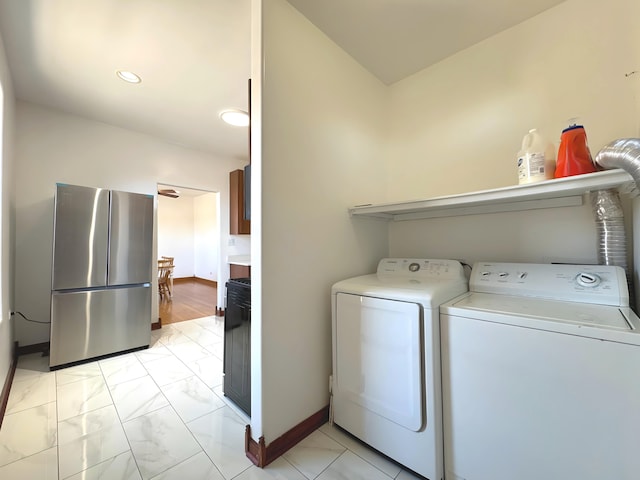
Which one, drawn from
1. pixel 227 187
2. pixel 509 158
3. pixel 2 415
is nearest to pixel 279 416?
pixel 2 415

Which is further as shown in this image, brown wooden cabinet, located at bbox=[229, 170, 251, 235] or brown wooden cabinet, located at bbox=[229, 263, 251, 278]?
brown wooden cabinet, located at bbox=[229, 170, 251, 235]

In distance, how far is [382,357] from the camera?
122cm

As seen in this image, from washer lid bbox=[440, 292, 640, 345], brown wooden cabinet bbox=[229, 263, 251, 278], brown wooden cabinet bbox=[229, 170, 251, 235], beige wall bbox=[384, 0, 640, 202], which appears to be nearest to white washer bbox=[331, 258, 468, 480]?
washer lid bbox=[440, 292, 640, 345]

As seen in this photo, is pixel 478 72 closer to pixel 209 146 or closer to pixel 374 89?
pixel 374 89

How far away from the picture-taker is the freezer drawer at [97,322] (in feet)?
7.21

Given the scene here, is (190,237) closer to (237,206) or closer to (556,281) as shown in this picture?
(237,206)

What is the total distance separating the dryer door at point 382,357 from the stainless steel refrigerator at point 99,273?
92.8 inches

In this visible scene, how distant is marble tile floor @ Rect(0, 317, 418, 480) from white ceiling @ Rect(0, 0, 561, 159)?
2521 millimetres

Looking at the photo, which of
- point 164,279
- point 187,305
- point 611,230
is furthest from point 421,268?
point 164,279

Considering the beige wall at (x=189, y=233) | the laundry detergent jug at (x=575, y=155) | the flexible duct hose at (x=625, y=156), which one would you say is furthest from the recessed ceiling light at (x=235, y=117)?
the beige wall at (x=189, y=233)

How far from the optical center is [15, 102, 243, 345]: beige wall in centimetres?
244

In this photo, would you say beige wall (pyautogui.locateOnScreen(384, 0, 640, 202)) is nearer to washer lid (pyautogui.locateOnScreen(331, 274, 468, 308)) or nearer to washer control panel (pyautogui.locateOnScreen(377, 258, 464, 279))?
washer control panel (pyautogui.locateOnScreen(377, 258, 464, 279))

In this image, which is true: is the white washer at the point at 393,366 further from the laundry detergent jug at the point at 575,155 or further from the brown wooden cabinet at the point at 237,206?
the brown wooden cabinet at the point at 237,206

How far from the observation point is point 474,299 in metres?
1.26
